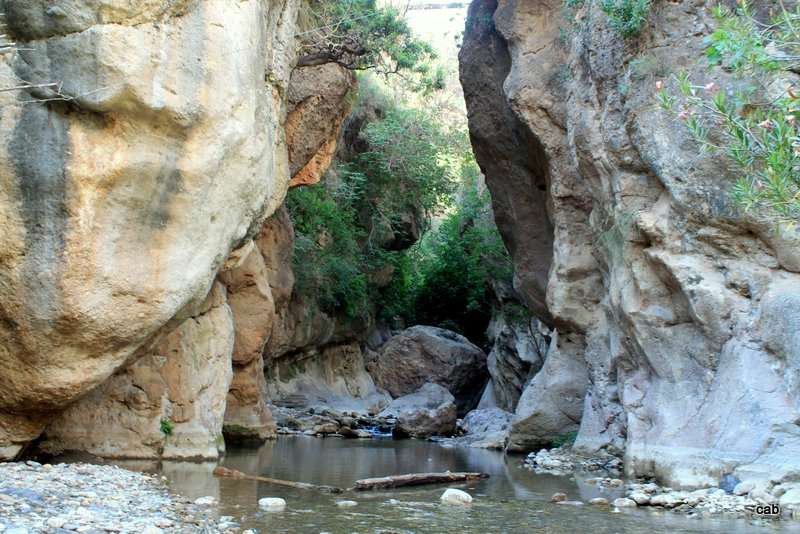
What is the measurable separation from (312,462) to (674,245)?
671 cm

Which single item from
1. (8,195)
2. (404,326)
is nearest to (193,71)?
(8,195)

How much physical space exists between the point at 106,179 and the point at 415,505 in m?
5.07

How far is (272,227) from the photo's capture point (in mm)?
18406

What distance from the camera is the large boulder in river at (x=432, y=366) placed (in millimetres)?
28016

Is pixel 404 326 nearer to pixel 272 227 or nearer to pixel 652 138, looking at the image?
pixel 272 227

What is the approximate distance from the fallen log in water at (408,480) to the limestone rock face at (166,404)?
151 inches

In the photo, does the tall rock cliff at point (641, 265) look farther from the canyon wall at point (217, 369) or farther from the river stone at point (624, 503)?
the canyon wall at point (217, 369)

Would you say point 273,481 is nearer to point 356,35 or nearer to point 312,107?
point 356,35

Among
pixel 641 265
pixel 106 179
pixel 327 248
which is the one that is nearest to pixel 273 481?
pixel 106 179

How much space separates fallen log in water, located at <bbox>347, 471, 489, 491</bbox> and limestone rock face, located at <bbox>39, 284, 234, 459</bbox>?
382cm

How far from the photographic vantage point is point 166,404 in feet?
40.1

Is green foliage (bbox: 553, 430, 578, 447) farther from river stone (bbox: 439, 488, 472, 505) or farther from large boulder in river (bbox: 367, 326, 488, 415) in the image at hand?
large boulder in river (bbox: 367, 326, 488, 415)

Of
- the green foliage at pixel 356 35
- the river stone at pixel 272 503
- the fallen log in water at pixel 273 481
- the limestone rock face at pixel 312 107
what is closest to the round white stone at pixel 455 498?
the fallen log in water at pixel 273 481

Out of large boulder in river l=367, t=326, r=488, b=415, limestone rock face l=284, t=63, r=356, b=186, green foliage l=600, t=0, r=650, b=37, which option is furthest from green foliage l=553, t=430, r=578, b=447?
large boulder in river l=367, t=326, r=488, b=415
